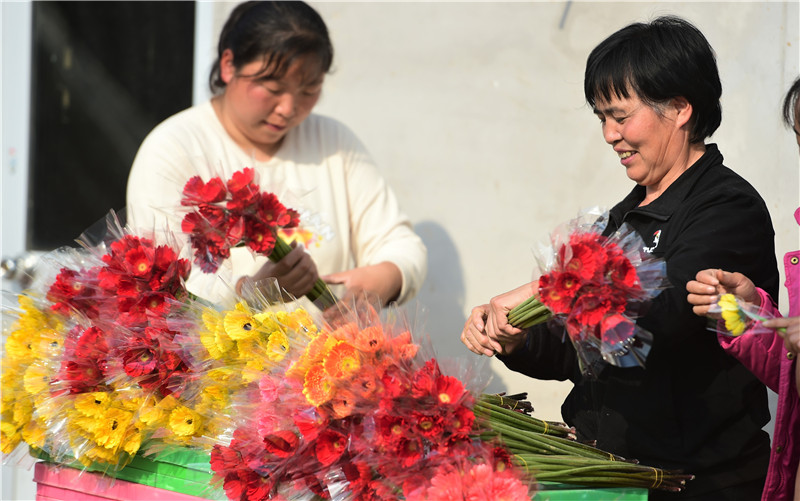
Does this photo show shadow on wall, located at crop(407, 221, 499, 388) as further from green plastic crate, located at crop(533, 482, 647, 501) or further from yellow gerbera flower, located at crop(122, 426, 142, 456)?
green plastic crate, located at crop(533, 482, 647, 501)

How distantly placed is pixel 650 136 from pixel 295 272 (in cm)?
88

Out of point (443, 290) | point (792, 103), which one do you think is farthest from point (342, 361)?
point (443, 290)

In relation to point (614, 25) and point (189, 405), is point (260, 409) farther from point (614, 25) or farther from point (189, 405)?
point (614, 25)

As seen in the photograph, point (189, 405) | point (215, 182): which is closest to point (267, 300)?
point (189, 405)

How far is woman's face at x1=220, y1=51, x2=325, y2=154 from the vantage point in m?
2.47

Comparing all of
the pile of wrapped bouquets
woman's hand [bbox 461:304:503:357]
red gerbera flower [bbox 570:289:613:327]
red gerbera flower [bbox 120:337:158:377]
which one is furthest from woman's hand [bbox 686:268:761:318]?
red gerbera flower [bbox 120:337:158:377]

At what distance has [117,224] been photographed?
1.84 meters

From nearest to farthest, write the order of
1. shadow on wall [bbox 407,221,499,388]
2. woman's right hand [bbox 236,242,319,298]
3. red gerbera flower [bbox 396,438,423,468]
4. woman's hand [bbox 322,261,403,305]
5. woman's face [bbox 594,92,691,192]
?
red gerbera flower [bbox 396,438,423,468] → woman's face [bbox 594,92,691,192] → woman's right hand [bbox 236,242,319,298] → woman's hand [bbox 322,261,403,305] → shadow on wall [bbox 407,221,499,388]

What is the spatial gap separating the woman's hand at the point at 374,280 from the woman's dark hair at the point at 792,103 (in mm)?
1192

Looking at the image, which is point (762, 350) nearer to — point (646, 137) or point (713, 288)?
point (713, 288)

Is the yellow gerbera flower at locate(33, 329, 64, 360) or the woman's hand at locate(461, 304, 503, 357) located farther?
the yellow gerbera flower at locate(33, 329, 64, 360)

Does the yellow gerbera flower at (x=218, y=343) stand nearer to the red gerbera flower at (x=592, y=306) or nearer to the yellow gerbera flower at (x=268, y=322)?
the yellow gerbera flower at (x=268, y=322)

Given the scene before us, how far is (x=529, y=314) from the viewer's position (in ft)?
4.66

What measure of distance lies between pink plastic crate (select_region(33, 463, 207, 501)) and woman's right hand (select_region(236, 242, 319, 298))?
58 cm
